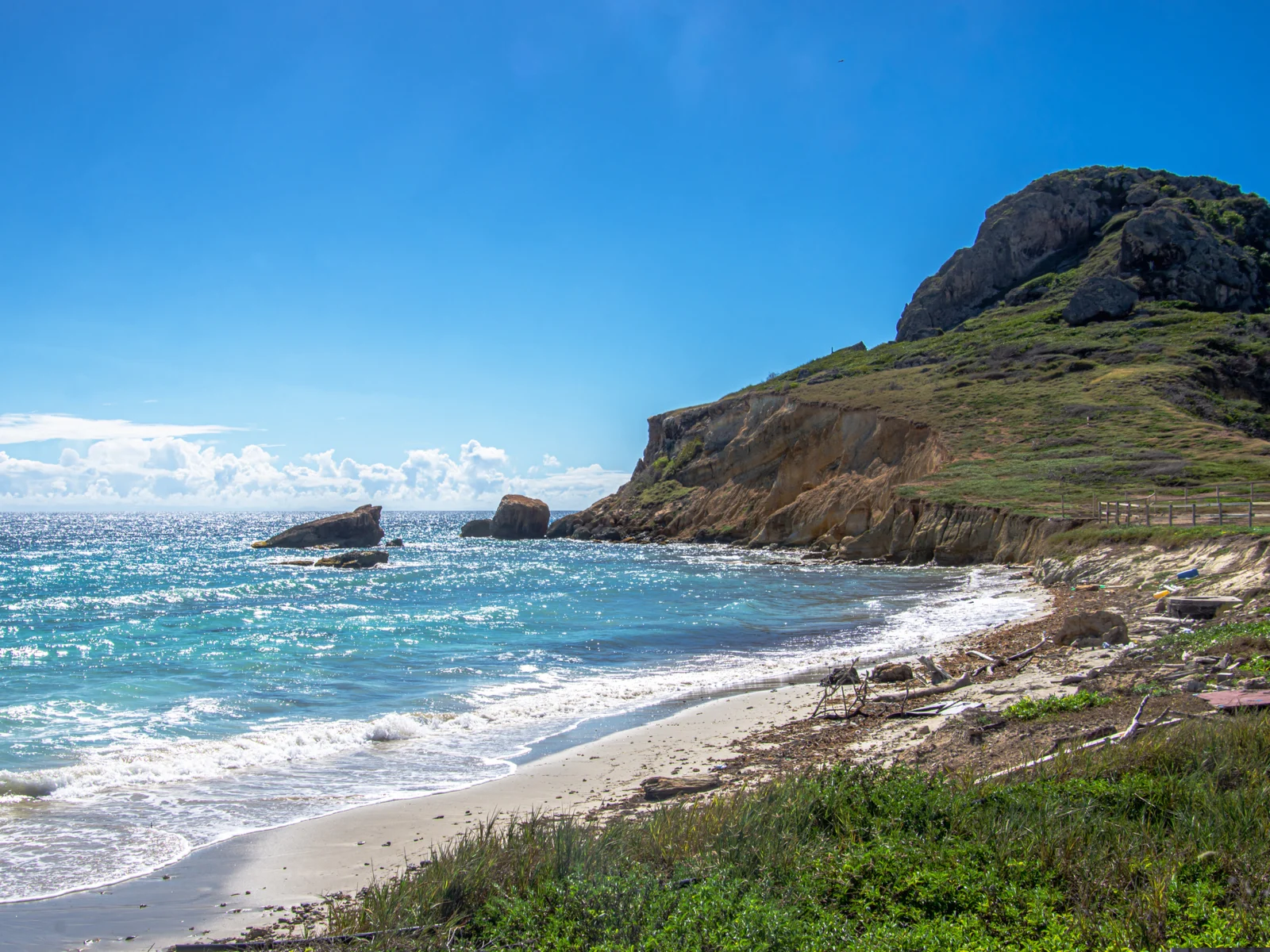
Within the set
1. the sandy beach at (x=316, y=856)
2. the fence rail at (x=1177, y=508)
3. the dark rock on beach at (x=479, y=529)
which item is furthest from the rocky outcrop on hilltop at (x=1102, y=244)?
the sandy beach at (x=316, y=856)

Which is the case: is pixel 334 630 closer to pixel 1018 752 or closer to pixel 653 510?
pixel 1018 752

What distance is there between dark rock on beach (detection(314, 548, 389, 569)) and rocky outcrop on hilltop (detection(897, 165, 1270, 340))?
7182 cm

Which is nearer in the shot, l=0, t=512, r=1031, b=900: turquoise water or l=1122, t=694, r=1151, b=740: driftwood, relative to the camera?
l=1122, t=694, r=1151, b=740: driftwood

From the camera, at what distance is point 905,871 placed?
5.14 meters

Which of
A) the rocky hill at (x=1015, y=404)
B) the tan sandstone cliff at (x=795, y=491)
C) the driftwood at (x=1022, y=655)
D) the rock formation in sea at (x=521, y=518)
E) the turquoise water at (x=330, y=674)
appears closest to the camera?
the turquoise water at (x=330, y=674)

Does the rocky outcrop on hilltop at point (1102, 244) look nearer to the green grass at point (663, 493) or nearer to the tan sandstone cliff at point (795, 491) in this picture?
the tan sandstone cliff at point (795, 491)

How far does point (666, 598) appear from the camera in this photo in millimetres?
32406

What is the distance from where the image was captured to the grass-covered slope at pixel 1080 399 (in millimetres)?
41938

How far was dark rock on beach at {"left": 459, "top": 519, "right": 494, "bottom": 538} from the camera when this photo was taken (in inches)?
4005

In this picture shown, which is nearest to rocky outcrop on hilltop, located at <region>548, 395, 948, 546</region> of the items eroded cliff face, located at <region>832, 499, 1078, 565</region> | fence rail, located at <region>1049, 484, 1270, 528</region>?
eroded cliff face, located at <region>832, 499, 1078, 565</region>

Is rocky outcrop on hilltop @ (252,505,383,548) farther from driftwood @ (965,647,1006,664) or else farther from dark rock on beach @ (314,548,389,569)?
driftwood @ (965,647,1006,664)

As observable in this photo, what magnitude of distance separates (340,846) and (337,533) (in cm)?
7091

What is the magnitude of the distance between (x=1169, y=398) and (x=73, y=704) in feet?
200

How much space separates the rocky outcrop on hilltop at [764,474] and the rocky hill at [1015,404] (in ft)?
0.57
